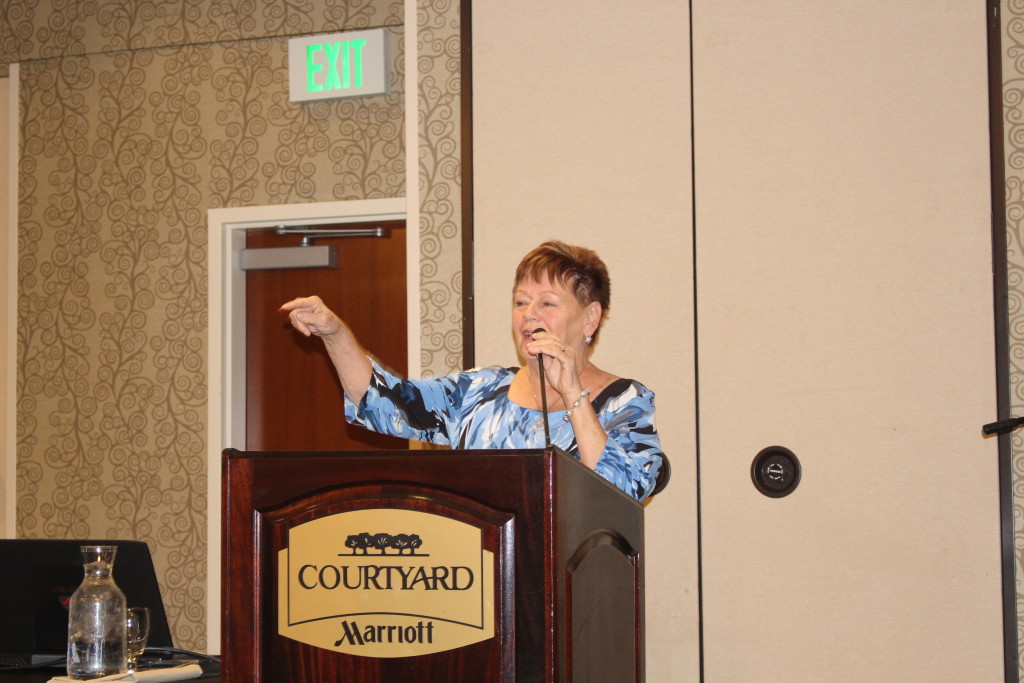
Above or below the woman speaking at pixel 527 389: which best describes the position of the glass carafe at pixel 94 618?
below

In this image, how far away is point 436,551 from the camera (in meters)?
0.98

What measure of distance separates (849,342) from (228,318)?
243 cm

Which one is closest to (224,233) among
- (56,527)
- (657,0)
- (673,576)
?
(56,527)

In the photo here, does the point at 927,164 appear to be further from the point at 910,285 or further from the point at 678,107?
the point at 678,107

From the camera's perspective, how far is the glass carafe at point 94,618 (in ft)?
5.30

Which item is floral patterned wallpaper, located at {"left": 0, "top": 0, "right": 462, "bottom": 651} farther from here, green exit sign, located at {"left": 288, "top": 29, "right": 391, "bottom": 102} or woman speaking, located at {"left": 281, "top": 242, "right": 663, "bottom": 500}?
woman speaking, located at {"left": 281, "top": 242, "right": 663, "bottom": 500}

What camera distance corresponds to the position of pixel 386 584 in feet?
3.24

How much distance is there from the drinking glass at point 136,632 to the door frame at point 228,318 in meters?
2.07

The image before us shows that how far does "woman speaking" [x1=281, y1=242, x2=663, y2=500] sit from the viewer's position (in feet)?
5.14

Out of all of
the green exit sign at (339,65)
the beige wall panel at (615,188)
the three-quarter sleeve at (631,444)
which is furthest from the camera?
the green exit sign at (339,65)

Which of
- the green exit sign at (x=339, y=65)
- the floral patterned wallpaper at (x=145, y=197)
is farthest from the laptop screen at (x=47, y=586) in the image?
the green exit sign at (x=339, y=65)

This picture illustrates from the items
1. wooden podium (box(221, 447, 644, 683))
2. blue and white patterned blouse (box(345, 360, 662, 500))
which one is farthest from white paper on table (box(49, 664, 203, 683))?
wooden podium (box(221, 447, 644, 683))

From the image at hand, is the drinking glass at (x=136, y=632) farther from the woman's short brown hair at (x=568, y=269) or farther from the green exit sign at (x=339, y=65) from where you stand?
the green exit sign at (x=339, y=65)

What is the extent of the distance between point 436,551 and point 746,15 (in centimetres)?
197
